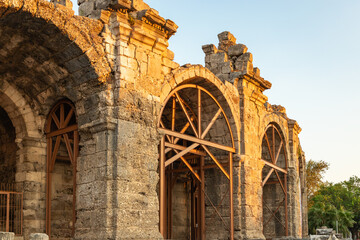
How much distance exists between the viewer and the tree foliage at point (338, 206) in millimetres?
35781

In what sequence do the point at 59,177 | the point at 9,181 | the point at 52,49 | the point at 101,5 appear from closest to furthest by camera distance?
the point at 52,49 < the point at 101,5 < the point at 9,181 < the point at 59,177

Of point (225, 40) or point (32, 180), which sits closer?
point (32, 180)

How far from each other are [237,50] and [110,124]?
6781 millimetres

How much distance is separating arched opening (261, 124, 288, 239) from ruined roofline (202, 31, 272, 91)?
3.08 metres

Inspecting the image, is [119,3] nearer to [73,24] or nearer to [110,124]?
[73,24]

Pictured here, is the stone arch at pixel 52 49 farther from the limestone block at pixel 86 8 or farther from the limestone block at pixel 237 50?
the limestone block at pixel 237 50

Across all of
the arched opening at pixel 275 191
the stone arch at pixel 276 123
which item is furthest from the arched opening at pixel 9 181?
the arched opening at pixel 275 191

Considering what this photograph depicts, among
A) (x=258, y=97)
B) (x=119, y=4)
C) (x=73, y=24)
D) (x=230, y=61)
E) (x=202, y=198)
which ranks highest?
(x=230, y=61)

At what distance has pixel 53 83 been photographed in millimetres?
9609

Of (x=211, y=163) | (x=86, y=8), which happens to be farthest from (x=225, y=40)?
(x=86, y=8)

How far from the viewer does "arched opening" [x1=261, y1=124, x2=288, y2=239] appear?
54.4ft

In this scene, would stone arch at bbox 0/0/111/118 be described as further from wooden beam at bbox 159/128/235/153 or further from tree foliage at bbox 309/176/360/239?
tree foliage at bbox 309/176/360/239

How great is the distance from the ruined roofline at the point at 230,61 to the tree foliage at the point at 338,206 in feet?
→ 79.6

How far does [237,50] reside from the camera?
14.0 metres
